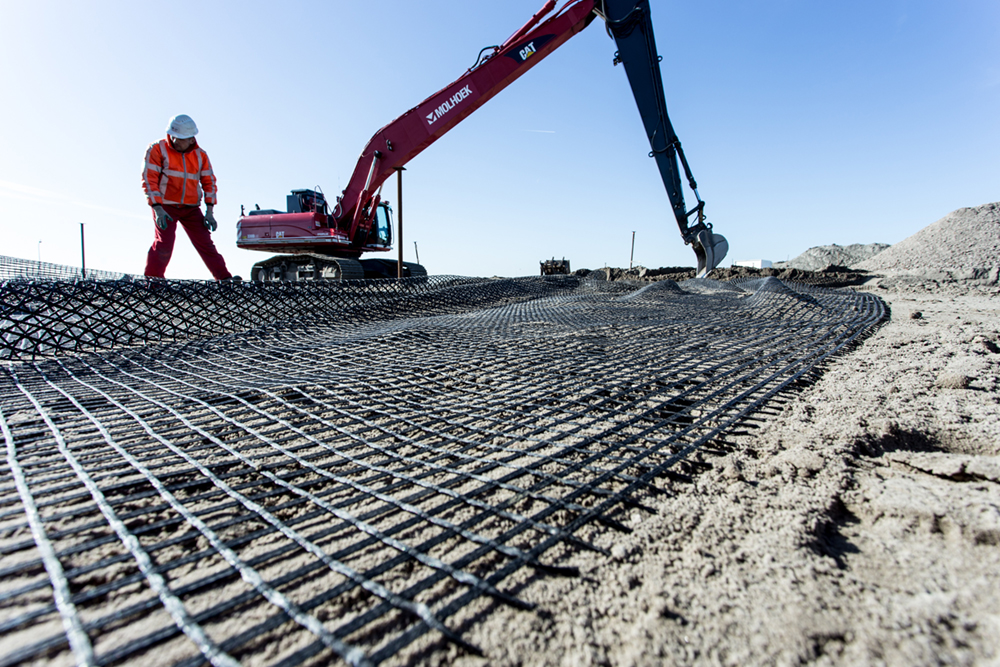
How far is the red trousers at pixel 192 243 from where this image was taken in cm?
336

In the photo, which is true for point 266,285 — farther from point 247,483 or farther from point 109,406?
point 247,483

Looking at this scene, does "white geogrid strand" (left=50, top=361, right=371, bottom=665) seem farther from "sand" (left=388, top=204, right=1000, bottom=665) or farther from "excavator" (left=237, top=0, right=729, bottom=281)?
"excavator" (left=237, top=0, right=729, bottom=281)

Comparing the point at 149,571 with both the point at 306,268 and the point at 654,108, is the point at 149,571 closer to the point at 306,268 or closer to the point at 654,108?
the point at 654,108

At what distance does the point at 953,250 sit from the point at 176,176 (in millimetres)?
11018

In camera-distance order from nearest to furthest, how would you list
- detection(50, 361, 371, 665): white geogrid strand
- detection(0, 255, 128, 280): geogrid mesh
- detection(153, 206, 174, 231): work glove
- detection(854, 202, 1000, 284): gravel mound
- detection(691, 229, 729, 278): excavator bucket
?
1. detection(50, 361, 371, 665): white geogrid strand
2. detection(153, 206, 174, 231): work glove
3. detection(0, 255, 128, 280): geogrid mesh
4. detection(691, 229, 729, 278): excavator bucket
5. detection(854, 202, 1000, 284): gravel mound

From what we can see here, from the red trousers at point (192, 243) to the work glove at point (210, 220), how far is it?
45 millimetres

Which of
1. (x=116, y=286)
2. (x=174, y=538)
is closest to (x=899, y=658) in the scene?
(x=174, y=538)

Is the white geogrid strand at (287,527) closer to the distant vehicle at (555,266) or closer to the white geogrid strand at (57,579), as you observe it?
the white geogrid strand at (57,579)

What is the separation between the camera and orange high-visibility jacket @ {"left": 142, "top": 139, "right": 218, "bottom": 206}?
10.8 ft

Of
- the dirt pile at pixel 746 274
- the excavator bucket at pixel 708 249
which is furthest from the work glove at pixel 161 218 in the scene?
the dirt pile at pixel 746 274

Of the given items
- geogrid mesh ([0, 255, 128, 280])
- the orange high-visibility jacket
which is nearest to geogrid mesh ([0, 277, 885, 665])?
the orange high-visibility jacket

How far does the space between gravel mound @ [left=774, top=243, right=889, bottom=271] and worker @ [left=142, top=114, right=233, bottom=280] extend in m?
13.4

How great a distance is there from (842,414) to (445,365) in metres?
1.33

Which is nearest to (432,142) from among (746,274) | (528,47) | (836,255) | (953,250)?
(528,47)
